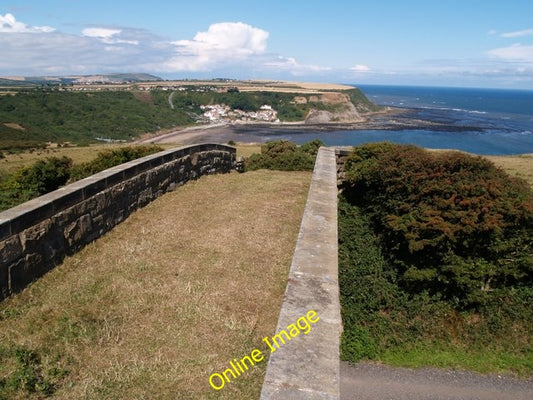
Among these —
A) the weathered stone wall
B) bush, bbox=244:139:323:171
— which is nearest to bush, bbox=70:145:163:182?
bush, bbox=244:139:323:171

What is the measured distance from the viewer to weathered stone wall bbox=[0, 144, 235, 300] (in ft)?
12.9

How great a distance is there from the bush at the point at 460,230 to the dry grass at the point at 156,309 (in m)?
3.08

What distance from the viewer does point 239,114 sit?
440 feet

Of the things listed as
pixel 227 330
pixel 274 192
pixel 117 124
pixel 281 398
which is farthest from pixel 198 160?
pixel 117 124

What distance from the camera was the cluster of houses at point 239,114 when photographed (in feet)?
420

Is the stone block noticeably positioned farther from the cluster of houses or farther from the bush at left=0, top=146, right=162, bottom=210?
the cluster of houses

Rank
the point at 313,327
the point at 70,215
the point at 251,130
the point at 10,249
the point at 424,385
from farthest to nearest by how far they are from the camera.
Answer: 1. the point at 251,130
2. the point at 424,385
3. the point at 70,215
4. the point at 10,249
5. the point at 313,327

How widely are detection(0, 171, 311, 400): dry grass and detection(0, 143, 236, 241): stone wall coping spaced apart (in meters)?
0.63

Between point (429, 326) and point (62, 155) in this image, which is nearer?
point (429, 326)

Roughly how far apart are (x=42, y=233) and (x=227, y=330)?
232cm

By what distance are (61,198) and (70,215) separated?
28 cm

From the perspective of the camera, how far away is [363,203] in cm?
1067

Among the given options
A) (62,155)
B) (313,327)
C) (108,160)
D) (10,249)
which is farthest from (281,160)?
(62,155)

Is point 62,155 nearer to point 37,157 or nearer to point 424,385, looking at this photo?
point 37,157
